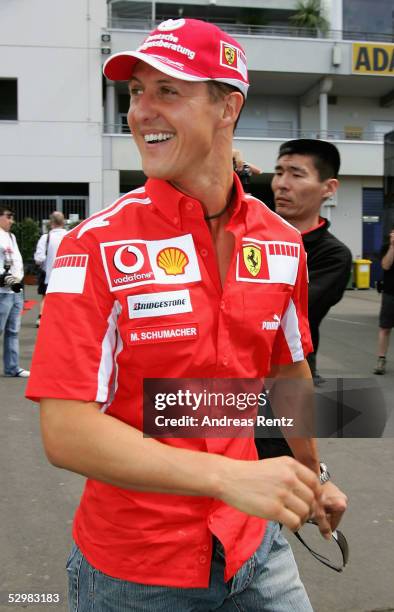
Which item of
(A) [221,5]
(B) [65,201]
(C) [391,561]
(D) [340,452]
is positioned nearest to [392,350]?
(D) [340,452]

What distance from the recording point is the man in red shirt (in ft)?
3.98

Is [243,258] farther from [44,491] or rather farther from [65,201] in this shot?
[65,201]

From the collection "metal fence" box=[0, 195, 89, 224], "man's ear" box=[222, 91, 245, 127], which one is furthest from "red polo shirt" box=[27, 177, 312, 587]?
"metal fence" box=[0, 195, 89, 224]

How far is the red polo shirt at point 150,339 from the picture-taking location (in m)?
1.34

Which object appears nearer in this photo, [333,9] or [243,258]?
[243,258]

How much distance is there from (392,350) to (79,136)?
1718 centimetres

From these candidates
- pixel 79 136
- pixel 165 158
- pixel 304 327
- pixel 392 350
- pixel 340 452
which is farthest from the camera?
pixel 79 136

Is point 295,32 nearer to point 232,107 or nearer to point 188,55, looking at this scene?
point 232,107

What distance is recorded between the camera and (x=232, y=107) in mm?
1654

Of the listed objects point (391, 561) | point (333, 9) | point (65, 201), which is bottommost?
point (391, 561)

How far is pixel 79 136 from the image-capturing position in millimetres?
24375

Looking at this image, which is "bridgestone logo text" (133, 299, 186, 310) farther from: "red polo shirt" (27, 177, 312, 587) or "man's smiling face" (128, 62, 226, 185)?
"man's smiling face" (128, 62, 226, 185)

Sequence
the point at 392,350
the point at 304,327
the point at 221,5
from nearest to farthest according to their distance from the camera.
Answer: the point at 304,327
the point at 392,350
the point at 221,5

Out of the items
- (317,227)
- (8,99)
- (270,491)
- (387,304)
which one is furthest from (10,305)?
(8,99)
